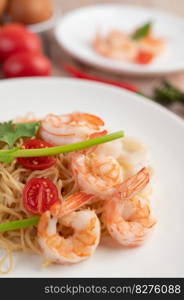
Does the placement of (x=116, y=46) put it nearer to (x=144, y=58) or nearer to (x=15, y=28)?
(x=144, y=58)

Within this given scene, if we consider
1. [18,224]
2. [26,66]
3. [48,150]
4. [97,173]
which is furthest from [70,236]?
[26,66]

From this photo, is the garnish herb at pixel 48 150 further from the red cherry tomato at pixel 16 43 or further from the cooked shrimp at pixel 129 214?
the red cherry tomato at pixel 16 43

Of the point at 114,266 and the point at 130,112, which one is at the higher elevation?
the point at 130,112

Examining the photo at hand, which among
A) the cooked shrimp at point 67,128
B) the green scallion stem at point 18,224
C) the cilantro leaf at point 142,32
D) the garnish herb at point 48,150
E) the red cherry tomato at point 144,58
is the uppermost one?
the cilantro leaf at point 142,32

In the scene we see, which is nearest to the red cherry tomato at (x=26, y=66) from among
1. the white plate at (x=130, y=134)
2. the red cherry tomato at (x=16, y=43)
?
the red cherry tomato at (x=16, y=43)

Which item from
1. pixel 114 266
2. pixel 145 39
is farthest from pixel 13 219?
pixel 145 39

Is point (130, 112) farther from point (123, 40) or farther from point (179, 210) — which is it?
point (123, 40)

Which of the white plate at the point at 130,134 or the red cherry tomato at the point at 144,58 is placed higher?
the red cherry tomato at the point at 144,58
